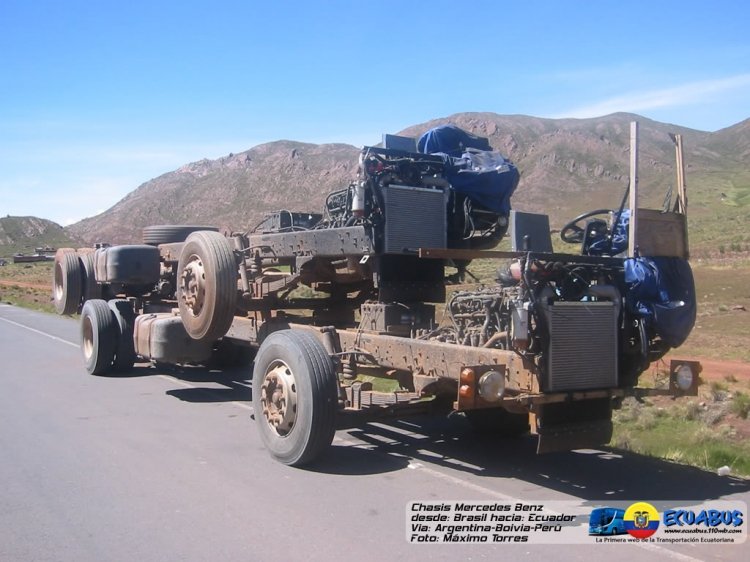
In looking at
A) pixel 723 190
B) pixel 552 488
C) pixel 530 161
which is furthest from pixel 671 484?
pixel 530 161

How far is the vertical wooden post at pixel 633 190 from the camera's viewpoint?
584 cm

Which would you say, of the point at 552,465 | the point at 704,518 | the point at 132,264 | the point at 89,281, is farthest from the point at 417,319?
the point at 89,281

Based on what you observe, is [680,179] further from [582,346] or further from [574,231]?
[582,346]

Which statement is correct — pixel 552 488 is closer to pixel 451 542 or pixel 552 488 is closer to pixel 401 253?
pixel 451 542

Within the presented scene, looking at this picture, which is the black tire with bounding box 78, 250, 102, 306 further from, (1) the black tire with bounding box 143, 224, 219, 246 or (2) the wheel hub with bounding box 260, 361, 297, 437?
(2) the wheel hub with bounding box 260, 361, 297, 437

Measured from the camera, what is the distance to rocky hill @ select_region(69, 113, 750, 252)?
81.2 m

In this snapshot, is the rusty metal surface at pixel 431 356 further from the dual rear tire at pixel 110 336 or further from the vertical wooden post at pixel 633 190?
the dual rear tire at pixel 110 336

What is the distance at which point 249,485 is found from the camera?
19.7 feet

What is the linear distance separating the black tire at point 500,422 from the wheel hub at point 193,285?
327 cm

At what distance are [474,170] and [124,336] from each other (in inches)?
264

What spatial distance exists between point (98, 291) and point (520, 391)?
376 inches

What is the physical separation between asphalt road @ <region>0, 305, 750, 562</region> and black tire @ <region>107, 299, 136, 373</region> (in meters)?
2.23

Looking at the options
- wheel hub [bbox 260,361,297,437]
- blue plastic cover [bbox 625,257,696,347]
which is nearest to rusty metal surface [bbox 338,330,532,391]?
wheel hub [bbox 260,361,297,437]

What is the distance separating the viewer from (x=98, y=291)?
1302cm
